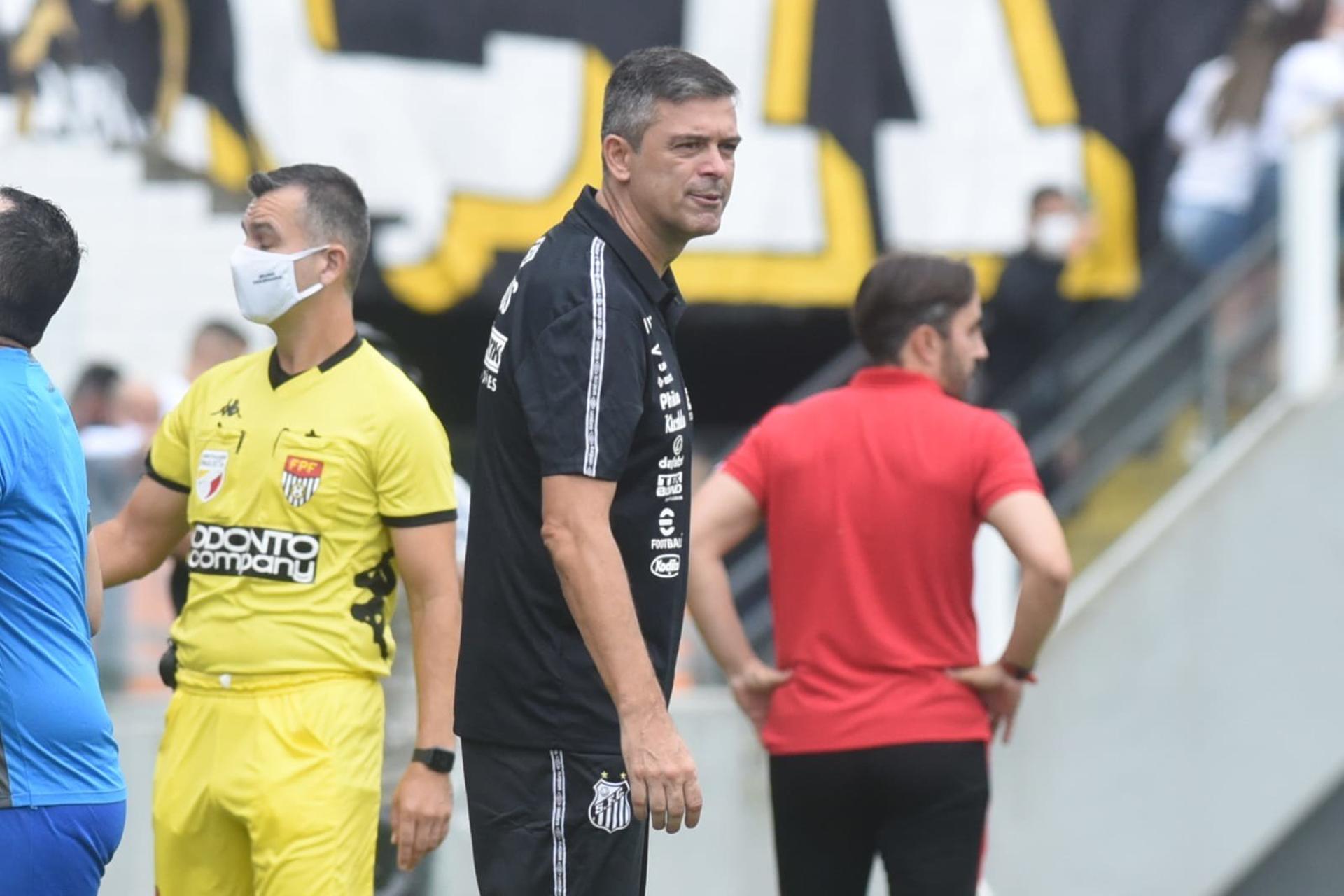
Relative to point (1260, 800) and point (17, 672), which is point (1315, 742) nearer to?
point (1260, 800)

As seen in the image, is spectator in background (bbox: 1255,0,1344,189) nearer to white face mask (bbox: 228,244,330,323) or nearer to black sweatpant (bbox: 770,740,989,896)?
black sweatpant (bbox: 770,740,989,896)

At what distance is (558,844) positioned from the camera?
12.0 feet

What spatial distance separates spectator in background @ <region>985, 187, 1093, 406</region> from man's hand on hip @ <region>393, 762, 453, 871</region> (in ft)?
17.5

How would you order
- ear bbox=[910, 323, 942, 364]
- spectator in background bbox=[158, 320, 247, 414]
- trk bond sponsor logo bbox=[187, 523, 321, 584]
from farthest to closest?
spectator in background bbox=[158, 320, 247, 414] < ear bbox=[910, 323, 942, 364] < trk bond sponsor logo bbox=[187, 523, 321, 584]

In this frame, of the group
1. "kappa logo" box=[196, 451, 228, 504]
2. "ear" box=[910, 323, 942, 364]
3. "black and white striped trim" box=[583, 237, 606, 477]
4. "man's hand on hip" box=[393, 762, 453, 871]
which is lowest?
"man's hand on hip" box=[393, 762, 453, 871]

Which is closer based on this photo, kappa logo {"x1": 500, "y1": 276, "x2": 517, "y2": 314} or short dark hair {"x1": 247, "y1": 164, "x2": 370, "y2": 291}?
kappa logo {"x1": 500, "y1": 276, "x2": 517, "y2": 314}

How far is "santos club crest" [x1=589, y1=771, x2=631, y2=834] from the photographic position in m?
3.66

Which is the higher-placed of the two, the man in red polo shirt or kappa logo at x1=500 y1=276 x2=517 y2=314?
kappa logo at x1=500 y1=276 x2=517 y2=314

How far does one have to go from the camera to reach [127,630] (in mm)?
6562

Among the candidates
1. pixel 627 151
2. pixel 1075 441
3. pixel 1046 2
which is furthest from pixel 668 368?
pixel 1046 2

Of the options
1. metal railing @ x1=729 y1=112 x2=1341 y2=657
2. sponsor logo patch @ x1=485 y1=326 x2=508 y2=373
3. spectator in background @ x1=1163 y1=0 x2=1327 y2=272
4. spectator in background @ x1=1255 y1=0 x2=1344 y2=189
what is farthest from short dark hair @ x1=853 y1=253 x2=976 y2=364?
spectator in background @ x1=1255 y1=0 x2=1344 y2=189

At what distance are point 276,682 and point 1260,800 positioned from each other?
4727 millimetres

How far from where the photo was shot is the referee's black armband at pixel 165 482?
4.53m

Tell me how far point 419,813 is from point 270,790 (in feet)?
1.03
